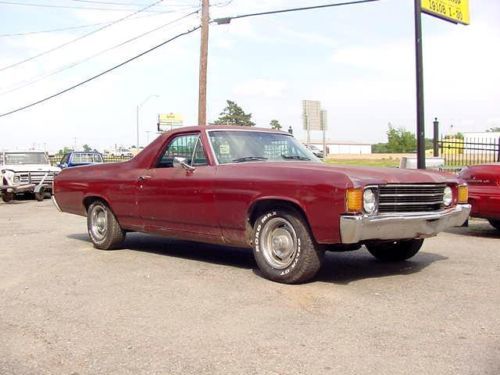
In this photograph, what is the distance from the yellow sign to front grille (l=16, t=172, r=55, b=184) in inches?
494

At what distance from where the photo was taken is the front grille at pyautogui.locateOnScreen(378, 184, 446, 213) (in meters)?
5.57

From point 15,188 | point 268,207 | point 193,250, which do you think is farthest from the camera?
point 15,188

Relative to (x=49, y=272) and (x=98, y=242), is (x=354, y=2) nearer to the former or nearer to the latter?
(x=98, y=242)

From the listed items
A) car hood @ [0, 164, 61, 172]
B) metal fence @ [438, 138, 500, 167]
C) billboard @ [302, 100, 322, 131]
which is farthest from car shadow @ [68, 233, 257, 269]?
Result: billboard @ [302, 100, 322, 131]

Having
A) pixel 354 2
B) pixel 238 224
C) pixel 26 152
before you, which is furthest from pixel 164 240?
pixel 26 152

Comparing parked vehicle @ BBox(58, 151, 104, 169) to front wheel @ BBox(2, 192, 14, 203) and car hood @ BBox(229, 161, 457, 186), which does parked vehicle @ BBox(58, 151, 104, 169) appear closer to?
front wheel @ BBox(2, 192, 14, 203)

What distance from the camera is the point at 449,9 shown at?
14906 mm

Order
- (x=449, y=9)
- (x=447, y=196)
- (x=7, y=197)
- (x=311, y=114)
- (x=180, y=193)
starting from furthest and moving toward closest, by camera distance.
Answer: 1. (x=311, y=114)
2. (x=7, y=197)
3. (x=449, y=9)
4. (x=180, y=193)
5. (x=447, y=196)

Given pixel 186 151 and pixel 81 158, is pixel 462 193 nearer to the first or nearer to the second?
pixel 186 151

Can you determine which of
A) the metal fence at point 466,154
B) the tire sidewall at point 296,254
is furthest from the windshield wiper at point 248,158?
the metal fence at point 466,154

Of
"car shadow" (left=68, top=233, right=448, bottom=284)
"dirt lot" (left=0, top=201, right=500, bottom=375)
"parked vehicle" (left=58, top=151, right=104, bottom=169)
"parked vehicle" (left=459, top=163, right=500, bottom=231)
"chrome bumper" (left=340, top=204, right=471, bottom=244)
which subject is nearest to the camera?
"dirt lot" (left=0, top=201, right=500, bottom=375)

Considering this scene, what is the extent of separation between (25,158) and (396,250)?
1706cm

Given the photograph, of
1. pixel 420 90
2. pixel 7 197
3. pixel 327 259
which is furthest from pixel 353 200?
pixel 7 197

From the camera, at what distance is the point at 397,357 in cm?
380
